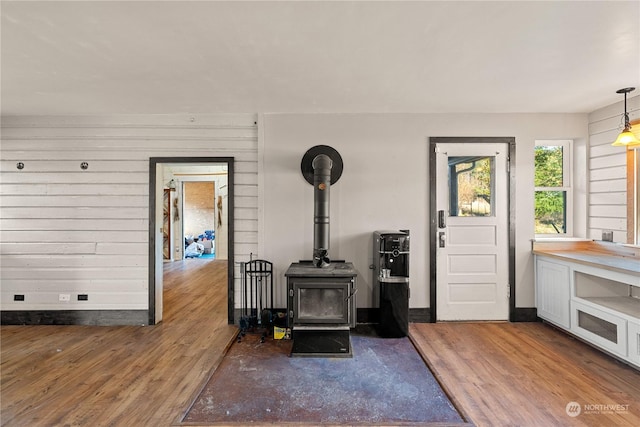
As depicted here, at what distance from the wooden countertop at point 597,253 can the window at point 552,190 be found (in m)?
0.23

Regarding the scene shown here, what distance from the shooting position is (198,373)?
252cm

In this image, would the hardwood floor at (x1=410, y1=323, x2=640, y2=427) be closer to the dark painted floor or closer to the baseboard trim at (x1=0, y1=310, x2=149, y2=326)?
the dark painted floor

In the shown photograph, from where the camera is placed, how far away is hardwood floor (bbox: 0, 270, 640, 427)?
2.01 m

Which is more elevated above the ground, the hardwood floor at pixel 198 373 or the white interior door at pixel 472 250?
the white interior door at pixel 472 250

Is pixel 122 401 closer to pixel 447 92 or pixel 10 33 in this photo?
pixel 10 33

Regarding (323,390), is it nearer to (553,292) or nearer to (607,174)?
(553,292)

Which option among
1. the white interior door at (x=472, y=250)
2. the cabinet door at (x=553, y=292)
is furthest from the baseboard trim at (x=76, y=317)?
the cabinet door at (x=553, y=292)

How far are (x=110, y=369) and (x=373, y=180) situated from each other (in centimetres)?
316

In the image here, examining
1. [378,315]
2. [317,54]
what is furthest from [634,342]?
[317,54]

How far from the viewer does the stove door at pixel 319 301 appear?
2.81 m

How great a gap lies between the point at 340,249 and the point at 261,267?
0.95m

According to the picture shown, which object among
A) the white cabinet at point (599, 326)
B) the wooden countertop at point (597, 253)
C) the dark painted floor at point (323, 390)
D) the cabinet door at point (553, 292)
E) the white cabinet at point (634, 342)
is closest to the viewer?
the dark painted floor at point (323, 390)

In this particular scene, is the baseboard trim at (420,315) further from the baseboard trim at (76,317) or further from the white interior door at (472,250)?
the baseboard trim at (76,317)

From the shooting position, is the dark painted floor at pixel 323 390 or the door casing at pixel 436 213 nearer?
the dark painted floor at pixel 323 390
